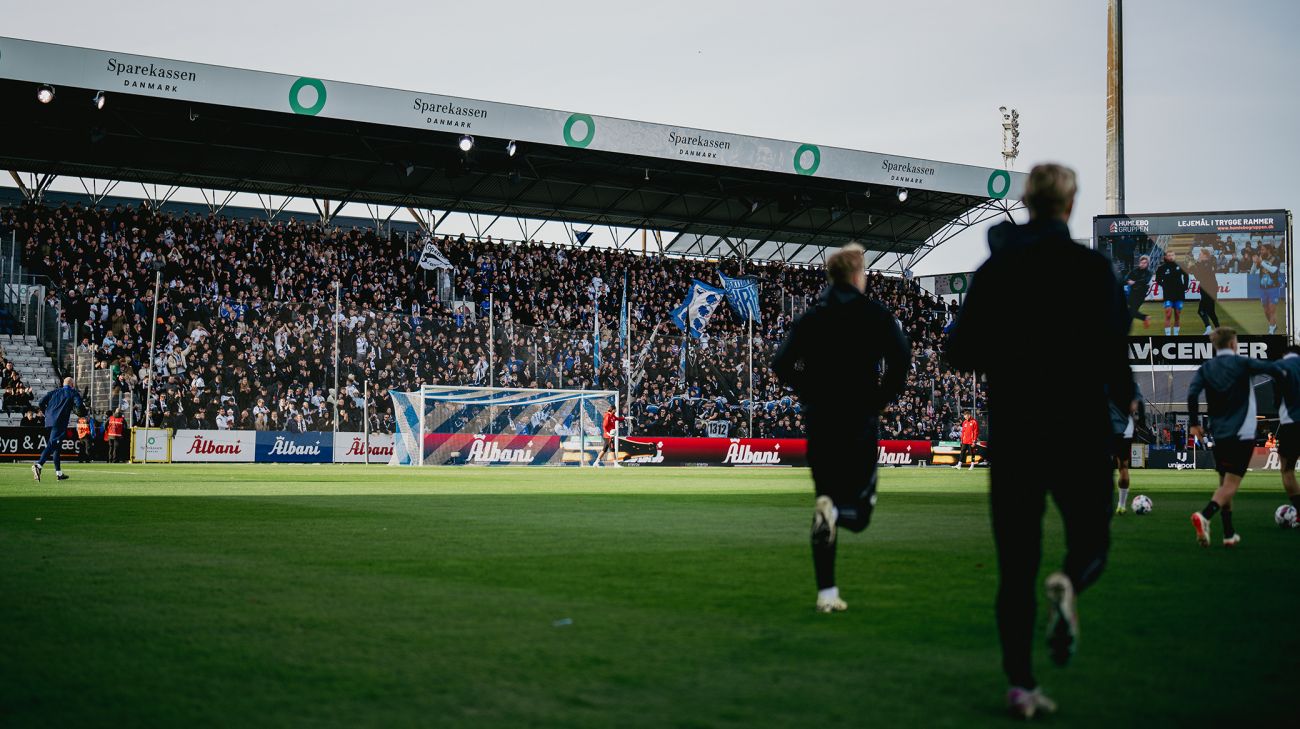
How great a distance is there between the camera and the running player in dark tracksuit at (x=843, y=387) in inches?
257

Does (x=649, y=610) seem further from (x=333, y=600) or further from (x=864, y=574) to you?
(x=864, y=574)

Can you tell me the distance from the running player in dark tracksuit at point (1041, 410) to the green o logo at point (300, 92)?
3412 centimetres

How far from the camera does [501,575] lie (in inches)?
319

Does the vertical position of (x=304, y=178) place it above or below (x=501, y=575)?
above

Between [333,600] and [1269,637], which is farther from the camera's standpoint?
[333,600]

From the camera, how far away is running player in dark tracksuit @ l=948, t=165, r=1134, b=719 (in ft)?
14.0

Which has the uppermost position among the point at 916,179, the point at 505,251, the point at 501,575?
the point at 916,179

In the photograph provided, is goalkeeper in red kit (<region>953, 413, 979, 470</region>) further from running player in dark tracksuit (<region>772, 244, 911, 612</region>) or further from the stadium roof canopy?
running player in dark tracksuit (<region>772, 244, 911, 612</region>)

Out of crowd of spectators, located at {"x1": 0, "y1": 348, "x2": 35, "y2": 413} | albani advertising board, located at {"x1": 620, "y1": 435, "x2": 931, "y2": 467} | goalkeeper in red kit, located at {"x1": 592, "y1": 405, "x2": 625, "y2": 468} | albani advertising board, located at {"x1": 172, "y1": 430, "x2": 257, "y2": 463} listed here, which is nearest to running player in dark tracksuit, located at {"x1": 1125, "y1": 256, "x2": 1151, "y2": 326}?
albani advertising board, located at {"x1": 620, "y1": 435, "x2": 931, "y2": 467}

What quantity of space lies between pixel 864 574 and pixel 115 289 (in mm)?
30933

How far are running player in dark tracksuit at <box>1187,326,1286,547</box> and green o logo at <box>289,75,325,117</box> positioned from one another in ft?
98.9

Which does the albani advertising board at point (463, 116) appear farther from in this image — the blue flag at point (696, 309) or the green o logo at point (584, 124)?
the blue flag at point (696, 309)

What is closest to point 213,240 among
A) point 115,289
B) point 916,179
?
point 115,289

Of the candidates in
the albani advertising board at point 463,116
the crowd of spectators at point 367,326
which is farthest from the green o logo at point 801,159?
the crowd of spectators at point 367,326
